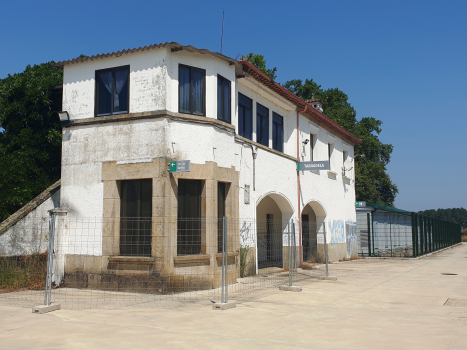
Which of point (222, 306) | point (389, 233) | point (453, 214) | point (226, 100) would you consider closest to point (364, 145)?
point (389, 233)

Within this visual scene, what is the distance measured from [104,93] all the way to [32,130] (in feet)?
20.4

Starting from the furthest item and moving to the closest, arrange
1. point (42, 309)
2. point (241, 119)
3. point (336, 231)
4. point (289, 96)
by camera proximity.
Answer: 1. point (336, 231)
2. point (289, 96)
3. point (241, 119)
4. point (42, 309)

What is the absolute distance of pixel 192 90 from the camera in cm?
1298

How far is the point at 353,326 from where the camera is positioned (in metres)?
7.90

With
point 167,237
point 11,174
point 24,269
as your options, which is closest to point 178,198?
point 167,237

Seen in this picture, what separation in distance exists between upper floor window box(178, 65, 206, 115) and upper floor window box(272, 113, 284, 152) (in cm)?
533

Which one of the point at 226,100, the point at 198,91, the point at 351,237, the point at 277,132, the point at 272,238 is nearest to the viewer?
the point at 198,91

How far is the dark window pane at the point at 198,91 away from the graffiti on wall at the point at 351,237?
→ 14.3 m

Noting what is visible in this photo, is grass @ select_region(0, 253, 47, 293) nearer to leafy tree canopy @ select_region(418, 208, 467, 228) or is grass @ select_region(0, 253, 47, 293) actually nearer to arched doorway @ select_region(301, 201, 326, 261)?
arched doorway @ select_region(301, 201, 326, 261)

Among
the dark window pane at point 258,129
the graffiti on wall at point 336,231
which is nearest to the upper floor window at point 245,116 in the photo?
the dark window pane at point 258,129

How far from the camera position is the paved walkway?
6.67m

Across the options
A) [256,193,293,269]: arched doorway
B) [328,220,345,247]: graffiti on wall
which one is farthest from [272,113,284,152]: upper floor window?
A: [328,220,345,247]: graffiti on wall

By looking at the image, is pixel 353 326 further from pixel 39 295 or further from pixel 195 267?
pixel 39 295

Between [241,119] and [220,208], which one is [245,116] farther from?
[220,208]
